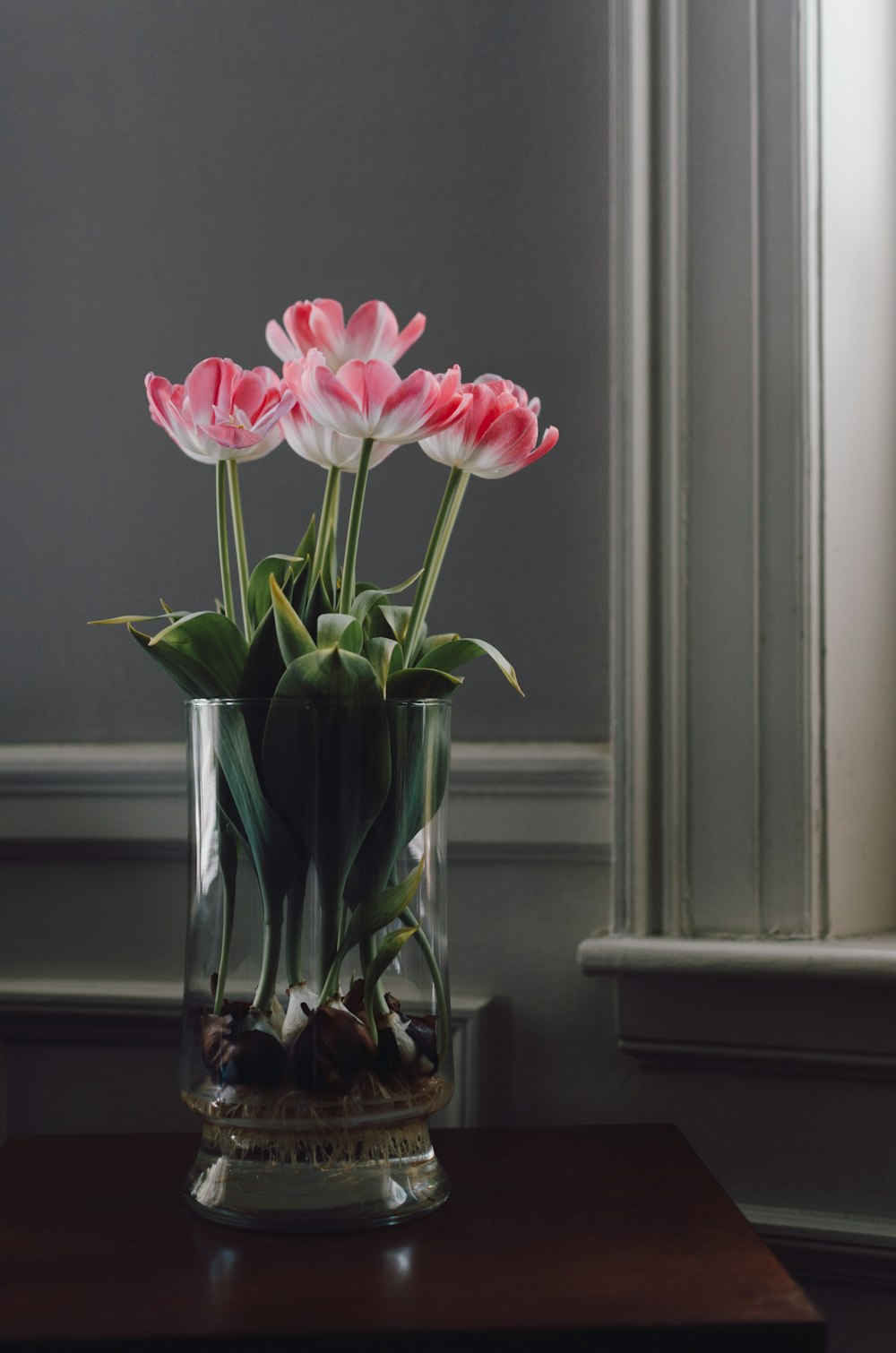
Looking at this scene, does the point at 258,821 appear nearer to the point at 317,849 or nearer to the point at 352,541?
the point at 317,849

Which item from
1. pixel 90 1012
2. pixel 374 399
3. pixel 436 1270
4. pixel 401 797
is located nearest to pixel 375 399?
pixel 374 399

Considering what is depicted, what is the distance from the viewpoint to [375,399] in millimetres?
601

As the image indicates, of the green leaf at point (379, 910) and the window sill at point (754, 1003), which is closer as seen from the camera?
the green leaf at point (379, 910)

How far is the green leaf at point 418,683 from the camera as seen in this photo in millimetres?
650

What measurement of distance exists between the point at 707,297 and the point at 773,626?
0.25 meters

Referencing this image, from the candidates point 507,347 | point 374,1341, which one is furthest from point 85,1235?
point 507,347

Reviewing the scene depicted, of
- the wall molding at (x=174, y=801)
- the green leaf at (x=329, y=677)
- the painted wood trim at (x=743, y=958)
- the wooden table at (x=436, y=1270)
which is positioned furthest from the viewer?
the wall molding at (x=174, y=801)

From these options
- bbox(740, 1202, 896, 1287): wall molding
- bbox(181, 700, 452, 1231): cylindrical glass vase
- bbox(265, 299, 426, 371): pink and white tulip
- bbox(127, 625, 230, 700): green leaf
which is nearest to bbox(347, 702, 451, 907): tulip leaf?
bbox(181, 700, 452, 1231): cylindrical glass vase

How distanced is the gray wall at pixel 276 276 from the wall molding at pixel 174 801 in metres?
0.03

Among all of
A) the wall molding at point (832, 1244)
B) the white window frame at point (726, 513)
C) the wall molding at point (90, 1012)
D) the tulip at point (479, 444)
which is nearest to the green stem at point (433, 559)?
the tulip at point (479, 444)

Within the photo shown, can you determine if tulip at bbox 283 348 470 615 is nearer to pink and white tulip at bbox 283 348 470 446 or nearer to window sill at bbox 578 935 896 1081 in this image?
pink and white tulip at bbox 283 348 470 446

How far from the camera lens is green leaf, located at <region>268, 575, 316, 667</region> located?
0.62 meters

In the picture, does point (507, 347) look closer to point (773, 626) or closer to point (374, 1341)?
point (773, 626)

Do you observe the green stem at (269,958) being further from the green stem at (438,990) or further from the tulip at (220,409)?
the tulip at (220,409)
